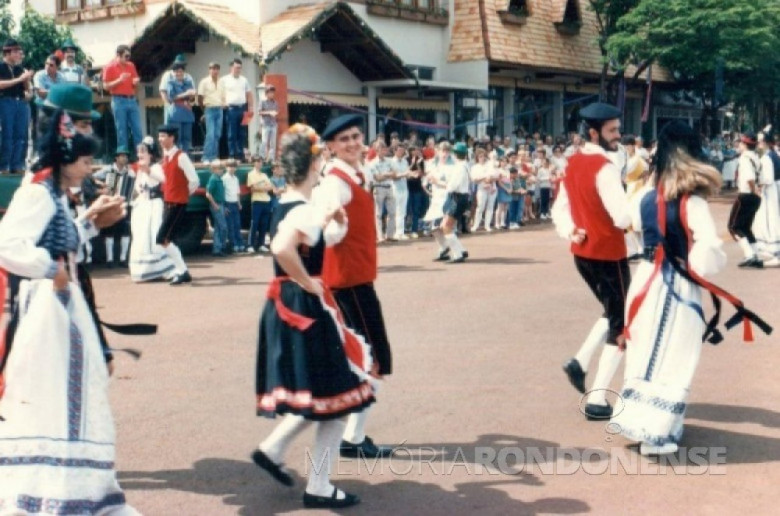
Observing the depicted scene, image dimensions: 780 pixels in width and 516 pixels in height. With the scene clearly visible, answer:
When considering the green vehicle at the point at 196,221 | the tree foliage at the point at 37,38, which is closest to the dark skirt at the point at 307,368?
the green vehicle at the point at 196,221

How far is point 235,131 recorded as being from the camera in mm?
18172

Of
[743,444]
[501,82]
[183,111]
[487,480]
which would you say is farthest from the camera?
[501,82]

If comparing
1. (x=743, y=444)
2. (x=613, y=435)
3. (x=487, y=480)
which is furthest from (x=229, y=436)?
(x=743, y=444)

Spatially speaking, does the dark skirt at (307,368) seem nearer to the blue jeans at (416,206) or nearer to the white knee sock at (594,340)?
the white knee sock at (594,340)

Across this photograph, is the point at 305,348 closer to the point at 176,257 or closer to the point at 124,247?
the point at 176,257

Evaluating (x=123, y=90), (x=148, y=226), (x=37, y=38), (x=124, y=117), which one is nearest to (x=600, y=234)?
(x=148, y=226)

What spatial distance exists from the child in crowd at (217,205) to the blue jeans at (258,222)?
496 mm

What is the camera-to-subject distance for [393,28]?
1005 inches

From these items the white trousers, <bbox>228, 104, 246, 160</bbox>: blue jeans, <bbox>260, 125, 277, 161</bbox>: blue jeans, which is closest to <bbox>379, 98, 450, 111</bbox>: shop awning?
the white trousers

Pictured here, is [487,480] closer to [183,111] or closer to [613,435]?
[613,435]

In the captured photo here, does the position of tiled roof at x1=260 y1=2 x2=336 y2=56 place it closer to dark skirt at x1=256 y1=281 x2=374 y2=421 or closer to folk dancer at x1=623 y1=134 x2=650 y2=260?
folk dancer at x1=623 y1=134 x2=650 y2=260

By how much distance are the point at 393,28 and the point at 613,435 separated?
20.6 metres

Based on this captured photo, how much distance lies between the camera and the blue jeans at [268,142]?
1845cm

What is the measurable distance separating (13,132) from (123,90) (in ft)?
8.28
